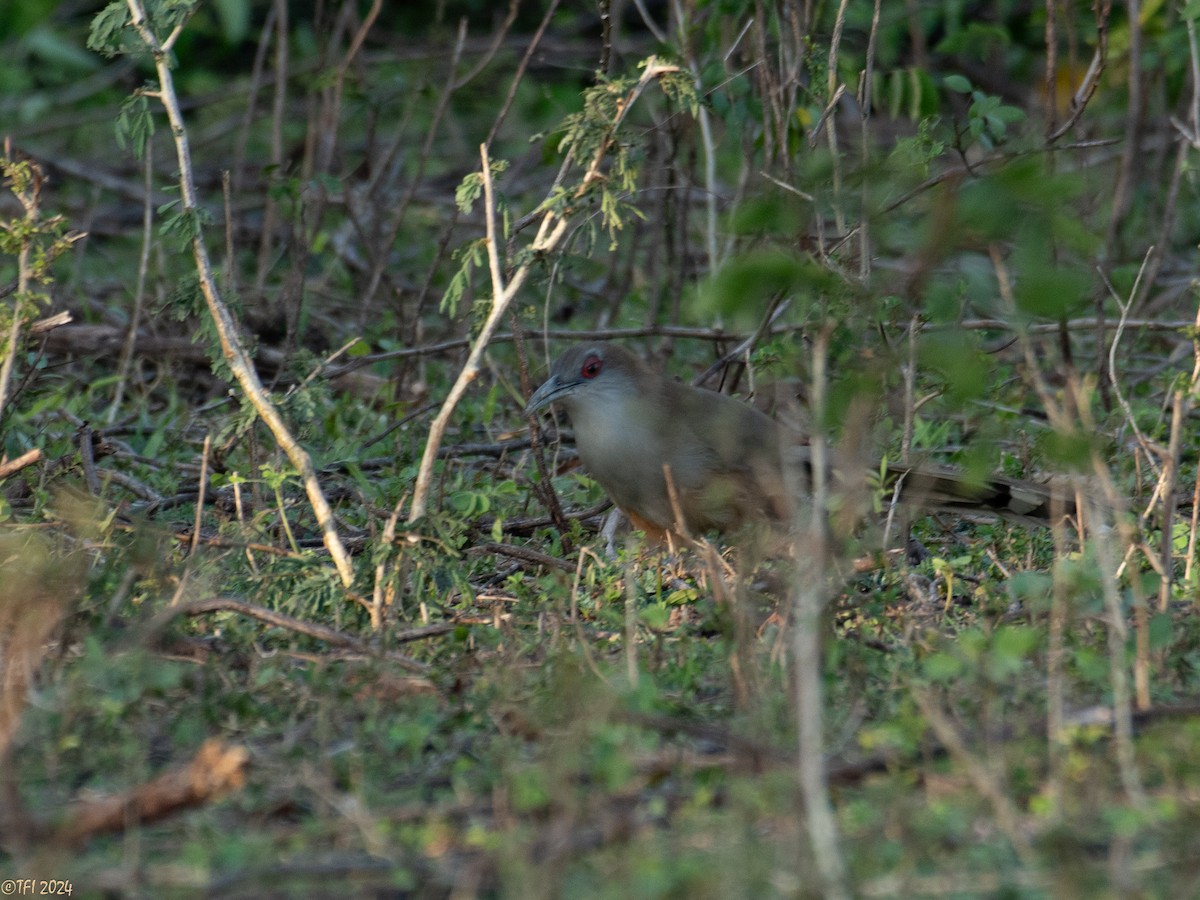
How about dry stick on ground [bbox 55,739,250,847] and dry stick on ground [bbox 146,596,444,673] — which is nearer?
dry stick on ground [bbox 55,739,250,847]

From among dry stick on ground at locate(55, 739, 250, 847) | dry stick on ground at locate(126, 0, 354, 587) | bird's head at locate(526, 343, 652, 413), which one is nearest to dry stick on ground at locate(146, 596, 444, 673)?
dry stick on ground at locate(126, 0, 354, 587)

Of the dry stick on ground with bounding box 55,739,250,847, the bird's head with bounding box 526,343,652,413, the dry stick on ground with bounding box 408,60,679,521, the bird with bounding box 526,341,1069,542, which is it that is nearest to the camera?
the dry stick on ground with bounding box 55,739,250,847

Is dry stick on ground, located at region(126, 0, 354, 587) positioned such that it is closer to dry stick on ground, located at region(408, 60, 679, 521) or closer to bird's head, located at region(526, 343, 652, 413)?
dry stick on ground, located at region(408, 60, 679, 521)

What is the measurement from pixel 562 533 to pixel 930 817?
2.50 meters

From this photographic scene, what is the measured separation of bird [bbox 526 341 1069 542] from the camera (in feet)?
16.5

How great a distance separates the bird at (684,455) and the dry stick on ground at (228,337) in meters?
1.15

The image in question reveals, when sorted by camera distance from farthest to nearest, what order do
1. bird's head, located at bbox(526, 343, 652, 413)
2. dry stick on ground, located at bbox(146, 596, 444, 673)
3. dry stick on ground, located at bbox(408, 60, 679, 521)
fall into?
bird's head, located at bbox(526, 343, 652, 413) < dry stick on ground, located at bbox(408, 60, 679, 521) < dry stick on ground, located at bbox(146, 596, 444, 673)

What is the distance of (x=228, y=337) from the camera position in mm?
4102

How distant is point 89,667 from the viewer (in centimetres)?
329

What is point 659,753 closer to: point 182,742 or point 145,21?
point 182,742

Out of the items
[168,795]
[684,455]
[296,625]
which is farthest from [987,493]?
[168,795]

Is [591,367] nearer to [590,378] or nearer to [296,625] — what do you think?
[590,378]

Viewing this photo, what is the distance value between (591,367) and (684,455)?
513 mm

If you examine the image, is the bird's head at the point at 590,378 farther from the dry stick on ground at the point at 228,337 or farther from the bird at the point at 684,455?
the dry stick on ground at the point at 228,337
